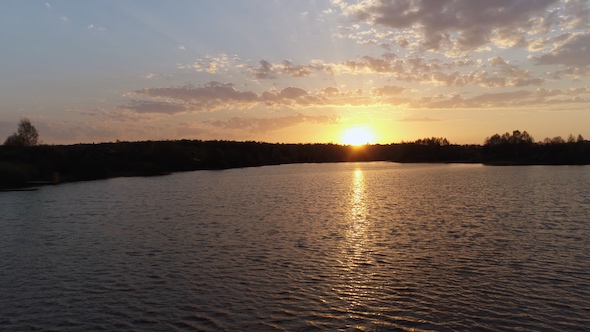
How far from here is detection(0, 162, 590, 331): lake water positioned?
14.5 m

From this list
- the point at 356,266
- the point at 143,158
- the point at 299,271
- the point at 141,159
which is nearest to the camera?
the point at 299,271

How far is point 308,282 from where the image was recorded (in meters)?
18.4

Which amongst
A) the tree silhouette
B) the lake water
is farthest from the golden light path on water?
the tree silhouette

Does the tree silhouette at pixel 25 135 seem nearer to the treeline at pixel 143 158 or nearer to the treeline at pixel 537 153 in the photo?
the treeline at pixel 143 158

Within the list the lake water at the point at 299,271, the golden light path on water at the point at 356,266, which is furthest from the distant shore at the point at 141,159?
the golden light path on water at the point at 356,266

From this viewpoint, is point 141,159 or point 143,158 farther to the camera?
point 143,158

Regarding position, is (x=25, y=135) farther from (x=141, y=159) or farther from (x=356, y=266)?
(x=356, y=266)

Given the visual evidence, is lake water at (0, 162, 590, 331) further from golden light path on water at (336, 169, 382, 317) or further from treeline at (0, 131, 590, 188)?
treeline at (0, 131, 590, 188)

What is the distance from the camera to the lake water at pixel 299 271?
14508 mm

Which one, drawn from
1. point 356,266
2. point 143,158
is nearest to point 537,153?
point 143,158

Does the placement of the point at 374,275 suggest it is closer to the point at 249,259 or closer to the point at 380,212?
the point at 249,259

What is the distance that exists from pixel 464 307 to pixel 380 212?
2546cm

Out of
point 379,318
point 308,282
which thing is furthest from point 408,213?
point 379,318

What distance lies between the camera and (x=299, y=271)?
65.8 ft
